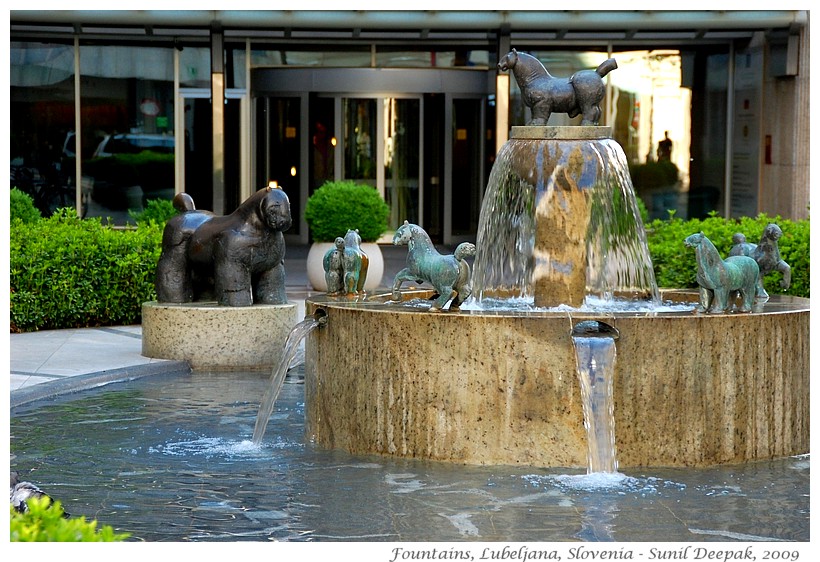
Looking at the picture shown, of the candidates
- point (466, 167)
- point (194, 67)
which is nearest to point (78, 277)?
point (194, 67)

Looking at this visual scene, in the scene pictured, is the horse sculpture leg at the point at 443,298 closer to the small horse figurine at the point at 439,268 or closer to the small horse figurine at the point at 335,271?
the small horse figurine at the point at 439,268

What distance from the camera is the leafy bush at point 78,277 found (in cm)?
1206

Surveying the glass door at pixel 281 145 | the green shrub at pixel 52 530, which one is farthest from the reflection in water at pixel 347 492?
the glass door at pixel 281 145

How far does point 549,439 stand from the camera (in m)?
6.77

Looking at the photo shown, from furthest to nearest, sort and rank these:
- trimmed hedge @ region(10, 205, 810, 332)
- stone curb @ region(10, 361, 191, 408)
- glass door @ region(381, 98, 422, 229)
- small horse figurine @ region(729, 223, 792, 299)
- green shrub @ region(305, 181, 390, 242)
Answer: glass door @ region(381, 98, 422, 229)
green shrub @ region(305, 181, 390, 242)
trimmed hedge @ region(10, 205, 810, 332)
stone curb @ region(10, 361, 191, 408)
small horse figurine @ region(729, 223, 792, 299)

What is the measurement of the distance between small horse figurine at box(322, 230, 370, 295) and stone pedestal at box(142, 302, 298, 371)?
1.95 m

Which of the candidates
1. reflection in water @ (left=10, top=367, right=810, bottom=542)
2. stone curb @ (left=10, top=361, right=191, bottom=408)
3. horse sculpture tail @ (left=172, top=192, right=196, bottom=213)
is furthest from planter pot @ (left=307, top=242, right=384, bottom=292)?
reflection in water @ (left=10, top=367, right=810, bottom=542)

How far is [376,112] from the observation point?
879 inches

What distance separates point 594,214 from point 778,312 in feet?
3.98

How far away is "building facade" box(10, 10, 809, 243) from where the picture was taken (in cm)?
2055

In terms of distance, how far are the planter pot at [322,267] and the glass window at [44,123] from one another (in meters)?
6.65

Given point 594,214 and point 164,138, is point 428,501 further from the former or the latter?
point 164,138

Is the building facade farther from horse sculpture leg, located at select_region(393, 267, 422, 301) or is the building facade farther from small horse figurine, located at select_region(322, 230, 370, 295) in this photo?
horse sculpture leg, located at select_region(393, 267, 422, 301)

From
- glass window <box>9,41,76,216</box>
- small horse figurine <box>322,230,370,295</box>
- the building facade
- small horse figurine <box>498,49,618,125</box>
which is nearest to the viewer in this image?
small horse figurine <box>498,49,618,125</box>
